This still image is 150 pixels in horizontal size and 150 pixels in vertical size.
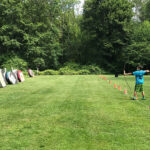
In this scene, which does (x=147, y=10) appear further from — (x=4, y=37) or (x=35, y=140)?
(x=35, y=140)

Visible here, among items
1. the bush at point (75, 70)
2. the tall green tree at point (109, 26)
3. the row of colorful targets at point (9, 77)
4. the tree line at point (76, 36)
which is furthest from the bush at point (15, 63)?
the row of colorful targets at point (9, 77)

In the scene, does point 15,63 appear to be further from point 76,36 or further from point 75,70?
point 76,36

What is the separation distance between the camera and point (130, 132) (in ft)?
15.7

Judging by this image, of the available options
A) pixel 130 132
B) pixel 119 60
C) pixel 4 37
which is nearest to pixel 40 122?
pixel 130 132

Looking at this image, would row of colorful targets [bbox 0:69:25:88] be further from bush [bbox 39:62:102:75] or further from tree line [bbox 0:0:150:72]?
tree line [bbox 0:0:150:72]

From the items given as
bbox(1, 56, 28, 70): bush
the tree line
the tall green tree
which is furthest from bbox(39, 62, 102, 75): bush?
bbox(1, 56, 28, 70): bush

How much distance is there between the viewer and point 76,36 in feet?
155

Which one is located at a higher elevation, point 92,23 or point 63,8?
point 63,8

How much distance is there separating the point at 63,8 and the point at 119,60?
20.6m

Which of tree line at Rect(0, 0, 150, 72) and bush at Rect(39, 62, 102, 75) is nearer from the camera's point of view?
bush at Rect(39, 62, 102, 75)

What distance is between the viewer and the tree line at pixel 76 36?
1505 inches

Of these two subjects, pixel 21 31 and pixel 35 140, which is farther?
pixel 21 31

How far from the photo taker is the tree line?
38.2 metres

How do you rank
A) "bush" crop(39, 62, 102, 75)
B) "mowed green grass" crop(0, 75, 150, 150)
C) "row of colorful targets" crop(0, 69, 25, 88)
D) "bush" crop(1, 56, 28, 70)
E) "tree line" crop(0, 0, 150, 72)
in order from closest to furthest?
"mowed green grass" crop(0, 75, 150, 150)
"row of colorful targets" crop(0, 69, 25, 88)
"bush" crop(1, 56, 28, 70)
"bush" crop(39, 62, 102, 75)
"tree line" crop(0, 0, 150, 72)
